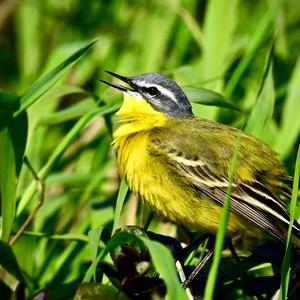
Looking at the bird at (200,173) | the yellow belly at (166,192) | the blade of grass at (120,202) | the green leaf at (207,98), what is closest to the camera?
the blade of grass at (120,202)

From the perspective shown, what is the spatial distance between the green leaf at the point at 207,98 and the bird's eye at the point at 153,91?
0.18 meters

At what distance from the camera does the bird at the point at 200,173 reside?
3670mm

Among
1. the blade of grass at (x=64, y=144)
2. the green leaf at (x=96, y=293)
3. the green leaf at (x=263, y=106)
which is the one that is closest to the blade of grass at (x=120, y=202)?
the blade of grass at (x=64, y=144)

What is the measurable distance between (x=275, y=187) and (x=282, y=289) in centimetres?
85

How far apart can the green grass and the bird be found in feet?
0.49

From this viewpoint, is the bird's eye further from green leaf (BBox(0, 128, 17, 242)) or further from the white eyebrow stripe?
green leaf (BBox(0, 128, 17, 242))

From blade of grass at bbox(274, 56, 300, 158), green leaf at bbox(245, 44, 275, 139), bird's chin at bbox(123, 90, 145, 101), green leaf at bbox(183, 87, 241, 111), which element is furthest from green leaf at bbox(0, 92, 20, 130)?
blade of grass at bbox(274, 56, 300, 158)

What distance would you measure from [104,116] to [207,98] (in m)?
0.60

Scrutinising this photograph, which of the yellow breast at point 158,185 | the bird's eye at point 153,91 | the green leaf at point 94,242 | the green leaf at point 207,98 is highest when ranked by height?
the green leaf at point 207,98

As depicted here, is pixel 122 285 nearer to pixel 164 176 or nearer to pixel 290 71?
pixel 164 176

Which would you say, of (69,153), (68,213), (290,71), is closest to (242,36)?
(290,71)

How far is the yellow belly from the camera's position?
3.79 meters

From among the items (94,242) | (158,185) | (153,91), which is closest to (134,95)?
(153,91)

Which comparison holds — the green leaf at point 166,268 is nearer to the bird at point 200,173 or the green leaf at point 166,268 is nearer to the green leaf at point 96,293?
the green leaf at point 96,293
